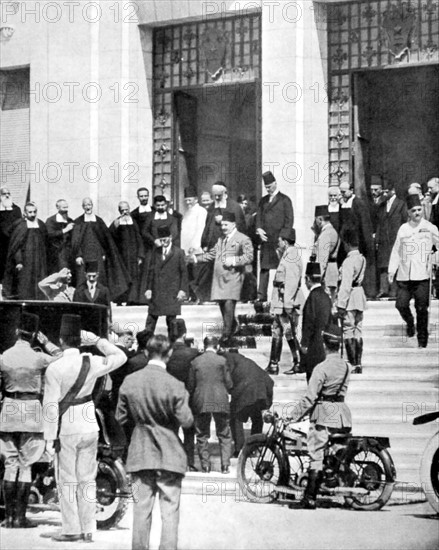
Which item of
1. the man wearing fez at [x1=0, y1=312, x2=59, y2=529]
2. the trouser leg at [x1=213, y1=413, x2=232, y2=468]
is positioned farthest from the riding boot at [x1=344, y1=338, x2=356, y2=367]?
the man wearing fez at [x1=0, y1=312, x2=59, y2=529]

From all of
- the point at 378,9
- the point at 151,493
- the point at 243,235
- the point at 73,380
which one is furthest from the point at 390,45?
the point at 151,493

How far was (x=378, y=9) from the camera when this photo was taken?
61.4 feet

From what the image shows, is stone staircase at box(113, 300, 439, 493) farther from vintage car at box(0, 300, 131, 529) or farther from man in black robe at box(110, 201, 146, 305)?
man in black robe at box(110, 201, 146, 305)

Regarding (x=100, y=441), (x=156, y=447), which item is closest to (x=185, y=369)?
(x=100, y=441)

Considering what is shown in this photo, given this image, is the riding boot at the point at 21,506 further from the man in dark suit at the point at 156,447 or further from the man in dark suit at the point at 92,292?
the man in dark suit at the point at 92,292

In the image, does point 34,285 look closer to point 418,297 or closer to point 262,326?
point 262,326

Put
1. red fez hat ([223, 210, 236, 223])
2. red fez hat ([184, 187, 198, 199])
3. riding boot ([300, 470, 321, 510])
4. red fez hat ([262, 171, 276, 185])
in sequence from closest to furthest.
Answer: riding boot ([300, 470, 321, 510]) < red fez hat ([223, 210, 236, 223]) < red fez hat ([262, 171, 276, 185]) < red fez hat ([184, 187, 198, 199])

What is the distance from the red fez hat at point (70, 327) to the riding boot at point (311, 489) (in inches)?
94.8

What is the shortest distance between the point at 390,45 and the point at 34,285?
5.56 m

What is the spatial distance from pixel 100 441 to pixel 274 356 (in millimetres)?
2857

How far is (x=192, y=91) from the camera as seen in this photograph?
67.8 feet

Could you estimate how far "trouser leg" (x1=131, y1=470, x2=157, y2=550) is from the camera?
10.5 metres

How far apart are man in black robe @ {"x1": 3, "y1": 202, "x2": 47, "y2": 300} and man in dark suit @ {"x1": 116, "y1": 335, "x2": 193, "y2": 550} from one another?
798cm

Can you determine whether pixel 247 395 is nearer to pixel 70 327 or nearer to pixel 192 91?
pixel 70 327
